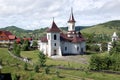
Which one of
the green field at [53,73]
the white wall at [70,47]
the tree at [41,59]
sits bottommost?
the green field at [53,73]

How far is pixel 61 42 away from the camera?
81.1 meters

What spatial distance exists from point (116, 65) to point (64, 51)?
2605 centimetres

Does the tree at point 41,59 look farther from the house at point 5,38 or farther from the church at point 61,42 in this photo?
the house at point 5,38

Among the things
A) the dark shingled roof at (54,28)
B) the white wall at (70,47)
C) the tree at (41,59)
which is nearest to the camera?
the tree at (41,59)

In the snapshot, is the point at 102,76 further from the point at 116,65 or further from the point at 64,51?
the point at 64,51

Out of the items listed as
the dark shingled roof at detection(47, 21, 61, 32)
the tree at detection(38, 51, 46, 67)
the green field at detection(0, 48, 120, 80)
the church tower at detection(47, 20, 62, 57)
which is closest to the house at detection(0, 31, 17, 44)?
the church tower at detection(47, 20, 62, 57)

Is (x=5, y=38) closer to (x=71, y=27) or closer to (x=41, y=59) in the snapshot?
(x=71, y=27)

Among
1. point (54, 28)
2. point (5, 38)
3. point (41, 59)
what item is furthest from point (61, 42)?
point (5, 38)

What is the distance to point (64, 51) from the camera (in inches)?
3231

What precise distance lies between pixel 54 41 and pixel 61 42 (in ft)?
10.1

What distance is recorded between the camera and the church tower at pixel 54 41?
78438 mm

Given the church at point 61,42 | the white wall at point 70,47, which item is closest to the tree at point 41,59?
the church at point 61,42

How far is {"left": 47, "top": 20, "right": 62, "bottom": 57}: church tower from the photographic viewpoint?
257 ft

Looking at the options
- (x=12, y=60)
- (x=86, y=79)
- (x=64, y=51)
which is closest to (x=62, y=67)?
(x=86, y=79)
